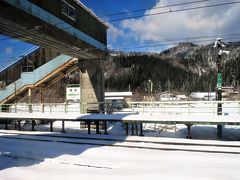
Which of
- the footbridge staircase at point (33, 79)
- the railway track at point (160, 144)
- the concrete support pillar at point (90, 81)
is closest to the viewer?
the railway track at point (160, 144)

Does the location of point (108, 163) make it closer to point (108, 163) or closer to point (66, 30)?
point (108, 163)

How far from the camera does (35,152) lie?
13.1 metres

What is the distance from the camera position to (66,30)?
20.0m

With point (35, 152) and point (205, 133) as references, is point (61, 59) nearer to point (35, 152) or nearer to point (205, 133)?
point (205, 133)

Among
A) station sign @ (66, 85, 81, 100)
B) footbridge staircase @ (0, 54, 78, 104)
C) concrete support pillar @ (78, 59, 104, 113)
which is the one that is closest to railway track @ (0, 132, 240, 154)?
concrete support pillar @ (78, 59, 104, 113)

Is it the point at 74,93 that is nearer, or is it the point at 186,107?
the point at 186,107

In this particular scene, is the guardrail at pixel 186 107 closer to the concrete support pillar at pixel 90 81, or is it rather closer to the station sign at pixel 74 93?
the concrete support pillar at pixel 90 81

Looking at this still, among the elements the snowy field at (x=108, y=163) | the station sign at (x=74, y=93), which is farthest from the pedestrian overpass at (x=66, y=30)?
the snowy field at (x=108, y=163)

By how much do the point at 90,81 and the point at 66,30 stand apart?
6.45 meters

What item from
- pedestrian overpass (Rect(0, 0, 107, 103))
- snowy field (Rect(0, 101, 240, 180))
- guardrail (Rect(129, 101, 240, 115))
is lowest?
snowy field (Rect(0, 101, 240, 180))

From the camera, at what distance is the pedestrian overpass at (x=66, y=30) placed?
50.7 ft

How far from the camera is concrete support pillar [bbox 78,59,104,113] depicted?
2558cm

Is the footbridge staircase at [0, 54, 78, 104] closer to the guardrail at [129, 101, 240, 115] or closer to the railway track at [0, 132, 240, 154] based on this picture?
the guardrail at [129, 101, 240, 115]

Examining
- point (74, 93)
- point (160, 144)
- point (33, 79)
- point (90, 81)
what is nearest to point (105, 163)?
point (160, 144)
